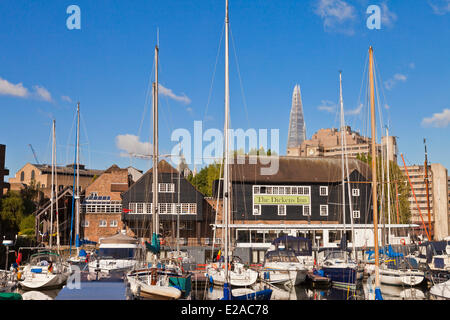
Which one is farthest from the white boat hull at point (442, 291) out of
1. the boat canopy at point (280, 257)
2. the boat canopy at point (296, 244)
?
the boat canopy at point (296, 244)

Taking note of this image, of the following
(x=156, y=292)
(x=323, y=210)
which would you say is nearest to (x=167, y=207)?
(x=323, y=210)

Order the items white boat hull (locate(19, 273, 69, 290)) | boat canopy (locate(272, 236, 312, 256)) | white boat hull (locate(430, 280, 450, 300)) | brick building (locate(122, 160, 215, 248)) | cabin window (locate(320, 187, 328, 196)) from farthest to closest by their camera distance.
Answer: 1. cabin window (locate(320, 187, 328, 196))
2. brick building (locate(122, 160, 215, 248))
3. boat canopy (locate(272, 236, 312, 256))
4. white boat hull (locate(19, 273, 69, 290))
5. white boat hull (locate(430, 280, 450, 300))

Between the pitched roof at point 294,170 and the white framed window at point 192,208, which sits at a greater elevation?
the pitched roof at point 294,170

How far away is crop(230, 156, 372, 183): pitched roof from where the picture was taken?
73.8 meters

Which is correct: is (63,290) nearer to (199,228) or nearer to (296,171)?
(199,228)

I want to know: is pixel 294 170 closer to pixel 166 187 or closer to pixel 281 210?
pixel 281 210

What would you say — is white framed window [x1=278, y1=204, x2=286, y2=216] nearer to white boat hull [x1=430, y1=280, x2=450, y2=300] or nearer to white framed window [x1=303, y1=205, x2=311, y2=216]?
white framed window [x1=303, y1=205, x2=311, y2=216]

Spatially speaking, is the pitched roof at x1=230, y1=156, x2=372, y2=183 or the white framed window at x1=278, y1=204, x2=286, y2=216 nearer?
the white framed window at x1=278, y1=204, x2=286, y2=216

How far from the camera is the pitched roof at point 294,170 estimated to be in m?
73.8

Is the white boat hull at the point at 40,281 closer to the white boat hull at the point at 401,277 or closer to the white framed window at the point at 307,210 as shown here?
the white boat hull at the point at 401,277

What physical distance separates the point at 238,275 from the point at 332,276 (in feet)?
28.8

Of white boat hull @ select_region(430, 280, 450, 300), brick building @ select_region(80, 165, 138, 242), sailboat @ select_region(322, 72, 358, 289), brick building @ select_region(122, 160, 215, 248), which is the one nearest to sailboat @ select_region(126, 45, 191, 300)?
sailboat @ select_region(322, 72, 358, 289)

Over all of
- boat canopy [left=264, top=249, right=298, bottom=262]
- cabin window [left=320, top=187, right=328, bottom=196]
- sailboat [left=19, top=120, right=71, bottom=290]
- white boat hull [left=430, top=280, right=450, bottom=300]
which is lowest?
white boat hull [left=430, top=280, right=450, bottom=300]
